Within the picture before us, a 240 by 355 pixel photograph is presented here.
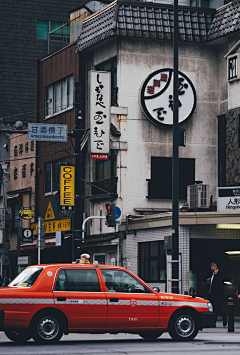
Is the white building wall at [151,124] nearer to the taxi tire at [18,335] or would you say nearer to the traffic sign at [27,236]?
the traffic sign at [27,236]

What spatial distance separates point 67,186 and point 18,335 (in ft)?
52.1

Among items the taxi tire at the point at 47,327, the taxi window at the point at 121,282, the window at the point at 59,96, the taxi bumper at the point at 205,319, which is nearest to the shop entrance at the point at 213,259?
the window at the point at 59,96

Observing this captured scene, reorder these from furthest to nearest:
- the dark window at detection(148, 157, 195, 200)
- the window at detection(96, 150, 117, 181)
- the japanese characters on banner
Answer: the window at detection(96, 150, 117, 181)
the dark window at detection(148, 157, 195, 200)
the japanese characters on banner

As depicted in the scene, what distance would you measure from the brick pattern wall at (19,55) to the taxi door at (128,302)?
35237 mm

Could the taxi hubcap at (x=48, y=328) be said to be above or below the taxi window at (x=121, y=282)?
below

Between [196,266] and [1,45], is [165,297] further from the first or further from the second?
[1,45]

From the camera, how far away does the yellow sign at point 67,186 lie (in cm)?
3109

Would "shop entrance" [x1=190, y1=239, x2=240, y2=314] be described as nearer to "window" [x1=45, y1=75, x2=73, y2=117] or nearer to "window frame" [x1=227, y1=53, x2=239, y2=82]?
"window frame" [x1=227, y1=53, x2=239, y2=82]

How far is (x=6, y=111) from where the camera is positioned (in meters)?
50.7

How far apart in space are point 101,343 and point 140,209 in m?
15.4

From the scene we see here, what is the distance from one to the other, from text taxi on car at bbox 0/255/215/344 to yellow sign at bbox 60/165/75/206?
14.9m

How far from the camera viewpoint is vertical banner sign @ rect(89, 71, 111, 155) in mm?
30062

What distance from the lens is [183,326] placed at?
639 inches

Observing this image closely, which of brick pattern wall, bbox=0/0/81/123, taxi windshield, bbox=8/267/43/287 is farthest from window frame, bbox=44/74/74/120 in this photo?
taxi windshield, bbox=8/267/43/287
